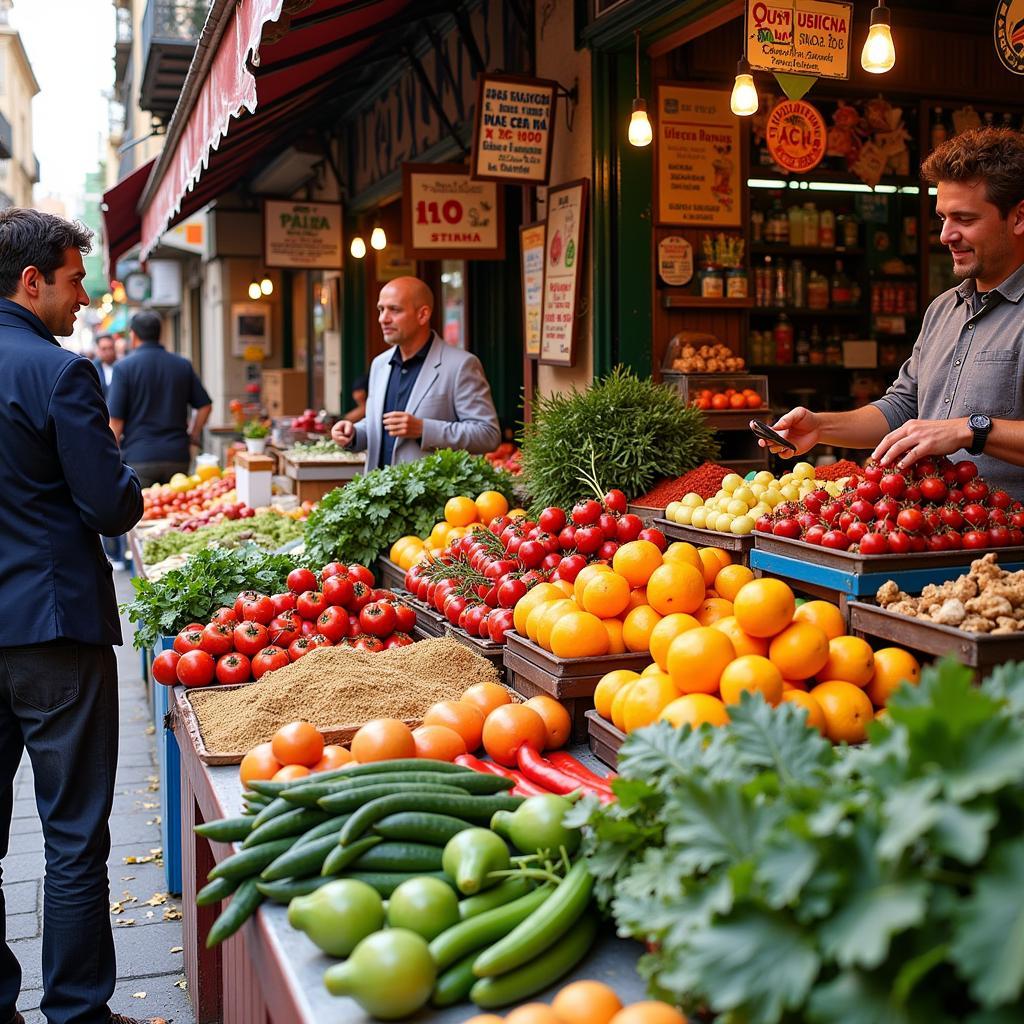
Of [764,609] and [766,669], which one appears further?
[764,609]

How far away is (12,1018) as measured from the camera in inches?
135

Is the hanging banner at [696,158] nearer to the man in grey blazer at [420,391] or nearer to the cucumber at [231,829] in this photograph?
the man in grey blazer at [420,391]

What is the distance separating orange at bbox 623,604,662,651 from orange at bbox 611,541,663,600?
13 cm

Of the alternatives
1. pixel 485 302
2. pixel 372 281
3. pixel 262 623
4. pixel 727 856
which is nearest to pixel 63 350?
pixel 262 623

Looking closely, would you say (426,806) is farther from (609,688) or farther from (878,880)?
(878,880)

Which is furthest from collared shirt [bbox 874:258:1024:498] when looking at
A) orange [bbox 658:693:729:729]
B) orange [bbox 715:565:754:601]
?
Result: orange [bbox 658:693:729:729]

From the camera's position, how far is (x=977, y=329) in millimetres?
3578

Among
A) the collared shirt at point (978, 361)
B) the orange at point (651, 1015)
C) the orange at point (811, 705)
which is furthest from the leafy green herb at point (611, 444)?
the orange at point (651, 1015)

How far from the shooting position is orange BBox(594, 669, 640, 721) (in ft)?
9.11

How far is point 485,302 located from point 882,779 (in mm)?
10569

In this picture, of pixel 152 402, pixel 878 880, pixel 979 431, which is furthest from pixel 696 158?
pixel 878 880

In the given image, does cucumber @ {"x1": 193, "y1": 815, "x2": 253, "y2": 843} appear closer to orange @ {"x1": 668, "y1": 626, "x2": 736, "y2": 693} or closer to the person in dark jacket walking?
orange @ {"x1": 668, "y1": 626, "x2": 736, "y2": 693}

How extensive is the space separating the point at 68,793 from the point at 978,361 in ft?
10.1

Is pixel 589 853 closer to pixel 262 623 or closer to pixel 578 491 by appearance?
pixel 262 623
